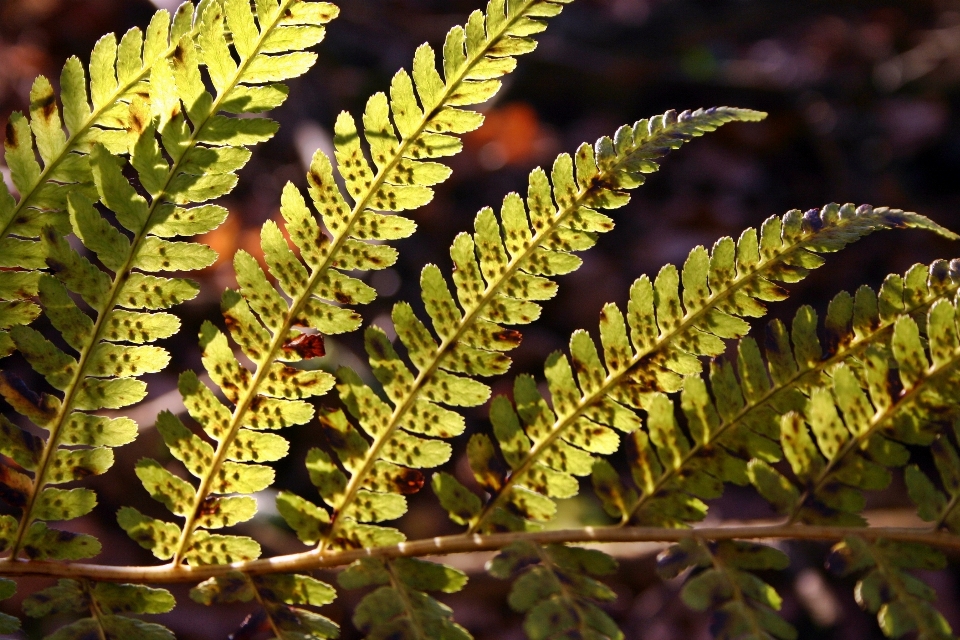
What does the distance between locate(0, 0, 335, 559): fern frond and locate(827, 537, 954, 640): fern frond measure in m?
1.07

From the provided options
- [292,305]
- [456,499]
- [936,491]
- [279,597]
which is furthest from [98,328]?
[936,491]

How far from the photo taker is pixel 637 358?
4.29 ft

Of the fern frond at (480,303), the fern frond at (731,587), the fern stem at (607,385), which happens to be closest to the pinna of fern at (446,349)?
the fern frond at (480,303)

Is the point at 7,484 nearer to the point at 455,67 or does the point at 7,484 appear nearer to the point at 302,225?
the point at 302,225

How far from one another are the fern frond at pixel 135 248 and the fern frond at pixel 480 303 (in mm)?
325

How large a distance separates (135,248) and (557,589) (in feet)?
2.67

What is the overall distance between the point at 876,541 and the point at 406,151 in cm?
93

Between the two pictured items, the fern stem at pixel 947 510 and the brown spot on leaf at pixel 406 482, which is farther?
the brown spot on leaf at pixel 406 482

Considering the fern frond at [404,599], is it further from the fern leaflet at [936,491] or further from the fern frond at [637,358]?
the fern leaflet at [936,491]

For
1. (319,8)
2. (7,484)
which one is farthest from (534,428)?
(7,484)

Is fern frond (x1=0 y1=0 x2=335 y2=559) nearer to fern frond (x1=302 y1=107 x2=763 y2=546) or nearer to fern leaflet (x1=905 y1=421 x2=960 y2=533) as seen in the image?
fern frond (x1=302 y1=107 x2=763 y2=546)

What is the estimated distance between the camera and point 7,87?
13.5ft

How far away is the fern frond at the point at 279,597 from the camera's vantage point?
4.15 ft

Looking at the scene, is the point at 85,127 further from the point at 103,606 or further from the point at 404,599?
the point at 404,599
